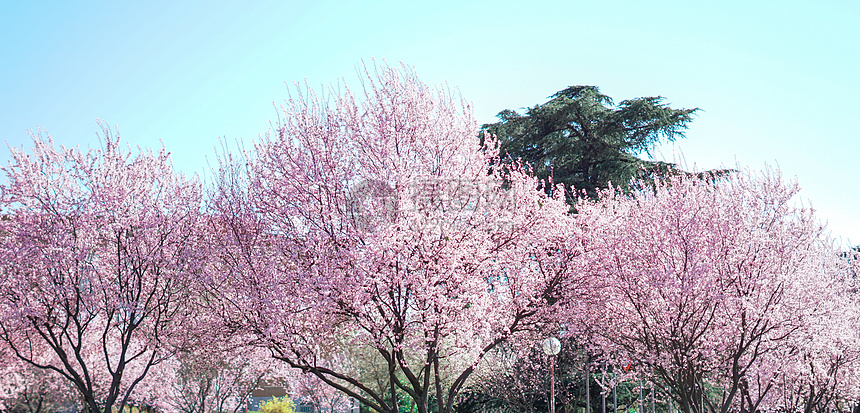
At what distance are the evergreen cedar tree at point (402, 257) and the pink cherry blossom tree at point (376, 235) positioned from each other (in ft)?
0.14

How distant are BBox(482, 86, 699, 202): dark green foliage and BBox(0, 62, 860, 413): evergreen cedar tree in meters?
11.0

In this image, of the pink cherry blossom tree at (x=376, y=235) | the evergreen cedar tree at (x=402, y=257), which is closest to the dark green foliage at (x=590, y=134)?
the evergreen cedar tree at (x=402, y=257)

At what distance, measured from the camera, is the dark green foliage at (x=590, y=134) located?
25344 mm

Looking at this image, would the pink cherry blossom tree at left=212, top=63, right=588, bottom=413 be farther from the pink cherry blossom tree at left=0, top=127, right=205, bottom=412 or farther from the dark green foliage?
the dark green foliage

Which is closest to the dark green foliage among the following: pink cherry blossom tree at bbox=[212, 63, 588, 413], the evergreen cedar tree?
the evergreen cedar tree

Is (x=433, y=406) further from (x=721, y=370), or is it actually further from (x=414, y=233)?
(x=414, y=233)

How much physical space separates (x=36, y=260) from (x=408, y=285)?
A: 8.18 metres

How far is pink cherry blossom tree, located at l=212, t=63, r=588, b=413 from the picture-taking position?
10609 millimetres

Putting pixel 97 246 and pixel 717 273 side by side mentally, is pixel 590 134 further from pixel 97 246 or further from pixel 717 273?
pixel 97 246

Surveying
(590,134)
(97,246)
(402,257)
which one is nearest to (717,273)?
(402,257)

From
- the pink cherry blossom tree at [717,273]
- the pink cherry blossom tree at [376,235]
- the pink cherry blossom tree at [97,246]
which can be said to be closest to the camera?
the pink cherry blossom tree at [376,235]

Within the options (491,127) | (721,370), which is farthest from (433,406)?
(721,370)

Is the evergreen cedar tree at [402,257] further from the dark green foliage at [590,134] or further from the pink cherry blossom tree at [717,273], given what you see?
the dark green foliage at [590,134]

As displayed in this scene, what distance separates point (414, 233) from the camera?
34.6 feet
